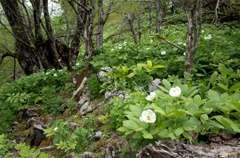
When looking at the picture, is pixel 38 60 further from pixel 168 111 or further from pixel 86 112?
pixel 168 111

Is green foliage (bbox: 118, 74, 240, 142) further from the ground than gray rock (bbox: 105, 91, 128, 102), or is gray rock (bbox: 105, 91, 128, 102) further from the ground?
green foliage (bbox: 118, 74, 240, 142)

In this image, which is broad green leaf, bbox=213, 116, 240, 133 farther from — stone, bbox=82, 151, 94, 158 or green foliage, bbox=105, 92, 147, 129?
stone, bbox=82, 151, 94, 158

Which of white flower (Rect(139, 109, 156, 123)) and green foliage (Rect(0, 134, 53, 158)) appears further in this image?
green foliage (Rect(0, 134, 53, 158))

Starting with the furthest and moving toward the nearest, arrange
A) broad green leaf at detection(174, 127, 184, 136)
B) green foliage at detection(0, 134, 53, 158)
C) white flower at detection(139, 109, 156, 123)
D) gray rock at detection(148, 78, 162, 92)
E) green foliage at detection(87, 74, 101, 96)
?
1. green foliage at detection(87, 74, 101, 96)
2. gray rock at detection(148, 78, 162, 92)
3. green foliage at detection(0, 134, 53, 158)
4. white flower at detection(139, 109, 156, 123)
5. broad green leaf at detection(174, 127, 184, 136)

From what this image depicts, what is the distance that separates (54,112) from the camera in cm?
538

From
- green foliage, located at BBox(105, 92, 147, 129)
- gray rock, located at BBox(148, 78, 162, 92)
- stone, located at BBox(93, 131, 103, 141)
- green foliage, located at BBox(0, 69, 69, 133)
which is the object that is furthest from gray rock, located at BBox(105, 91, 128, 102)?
green foliage, located at BBox(0, 69, 69, 133)

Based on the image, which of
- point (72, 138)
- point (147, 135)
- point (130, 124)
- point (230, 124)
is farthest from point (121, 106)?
point (230, 124)

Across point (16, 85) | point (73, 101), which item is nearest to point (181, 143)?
point (73, 101)

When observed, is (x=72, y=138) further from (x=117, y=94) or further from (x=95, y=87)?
(x=95, y=87)

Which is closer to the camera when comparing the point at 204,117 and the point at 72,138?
the point at 204,117

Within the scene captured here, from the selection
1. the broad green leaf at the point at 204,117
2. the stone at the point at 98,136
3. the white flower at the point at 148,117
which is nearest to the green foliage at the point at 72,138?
the stone at the point at 98,136

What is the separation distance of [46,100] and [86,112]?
5.39 ft

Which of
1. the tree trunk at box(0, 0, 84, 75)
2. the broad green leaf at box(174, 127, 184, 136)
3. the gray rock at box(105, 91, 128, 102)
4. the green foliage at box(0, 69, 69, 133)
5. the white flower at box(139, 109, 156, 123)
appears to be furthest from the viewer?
the tree trunk at box(0, 0, 84, 75)

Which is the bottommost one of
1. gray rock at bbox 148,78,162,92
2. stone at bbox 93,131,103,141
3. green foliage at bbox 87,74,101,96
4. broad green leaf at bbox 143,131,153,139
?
stone at bbox 93,131,103,141
